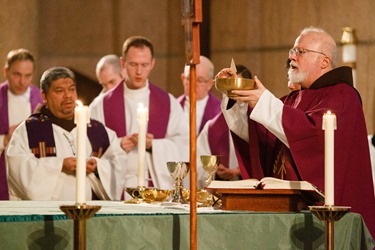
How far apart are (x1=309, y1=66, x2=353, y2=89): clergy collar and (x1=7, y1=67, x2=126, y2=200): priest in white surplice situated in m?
1.92

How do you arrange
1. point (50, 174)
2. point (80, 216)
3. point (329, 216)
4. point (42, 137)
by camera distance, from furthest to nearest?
point (42, 137) < point (50, 174) < point (329, 216) < point (80, 216)

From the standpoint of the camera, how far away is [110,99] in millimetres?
9156

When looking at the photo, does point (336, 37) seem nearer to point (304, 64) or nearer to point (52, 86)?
Result: point (52, 86)

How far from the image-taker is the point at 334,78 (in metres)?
5.42

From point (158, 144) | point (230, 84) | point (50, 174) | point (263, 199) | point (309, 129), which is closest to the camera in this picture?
point (263, 199)

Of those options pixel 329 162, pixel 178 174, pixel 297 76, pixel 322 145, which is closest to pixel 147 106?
pixel 297 76

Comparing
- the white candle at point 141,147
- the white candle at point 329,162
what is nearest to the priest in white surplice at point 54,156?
the white candle at point 141,147

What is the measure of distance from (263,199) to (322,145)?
2.21 ft

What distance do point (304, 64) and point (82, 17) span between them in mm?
7131

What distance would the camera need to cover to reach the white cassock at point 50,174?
6770mm

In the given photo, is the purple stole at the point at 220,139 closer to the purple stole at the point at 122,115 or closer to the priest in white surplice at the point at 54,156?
the purple stole at the point at 122,115

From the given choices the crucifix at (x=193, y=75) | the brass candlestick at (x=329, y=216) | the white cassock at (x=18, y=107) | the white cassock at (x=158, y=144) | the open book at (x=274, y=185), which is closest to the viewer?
the crucifix at (x=193, y=75)

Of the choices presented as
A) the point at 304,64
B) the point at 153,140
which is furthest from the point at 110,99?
A: the point at 304,64

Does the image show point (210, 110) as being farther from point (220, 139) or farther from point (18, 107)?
point (18, 107)
